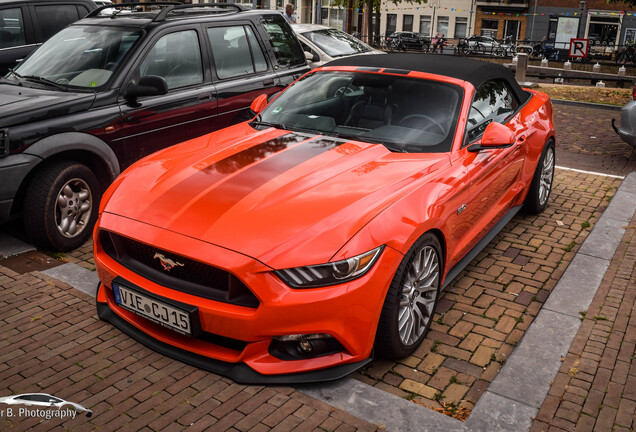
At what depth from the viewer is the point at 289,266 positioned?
10.8 ft

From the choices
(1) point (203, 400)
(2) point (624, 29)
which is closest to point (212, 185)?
(1) point (203, 400)

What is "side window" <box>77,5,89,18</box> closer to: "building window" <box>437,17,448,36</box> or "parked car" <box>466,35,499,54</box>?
"parked car" <box>466,35,499,54</box>

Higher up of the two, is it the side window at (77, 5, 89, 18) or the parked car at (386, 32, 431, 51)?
the side window at (77, 5, 89, 18)

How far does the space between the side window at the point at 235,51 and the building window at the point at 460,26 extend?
48583 mm

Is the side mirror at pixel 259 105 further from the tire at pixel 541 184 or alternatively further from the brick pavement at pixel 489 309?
the tire at pixel 541 184

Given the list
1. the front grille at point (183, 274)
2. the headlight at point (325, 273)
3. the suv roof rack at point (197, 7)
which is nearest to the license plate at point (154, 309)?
the front grille at point (183, 274)

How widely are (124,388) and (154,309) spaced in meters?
0.48

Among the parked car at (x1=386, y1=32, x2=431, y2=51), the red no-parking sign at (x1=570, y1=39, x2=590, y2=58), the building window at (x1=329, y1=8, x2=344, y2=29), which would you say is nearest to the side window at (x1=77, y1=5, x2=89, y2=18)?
the red no-parking sign at (x1=570, y1=39, x2=590, y2=58)

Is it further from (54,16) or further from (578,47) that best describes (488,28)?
(54,16)

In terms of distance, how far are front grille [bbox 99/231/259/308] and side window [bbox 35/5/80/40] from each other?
22.8 feet

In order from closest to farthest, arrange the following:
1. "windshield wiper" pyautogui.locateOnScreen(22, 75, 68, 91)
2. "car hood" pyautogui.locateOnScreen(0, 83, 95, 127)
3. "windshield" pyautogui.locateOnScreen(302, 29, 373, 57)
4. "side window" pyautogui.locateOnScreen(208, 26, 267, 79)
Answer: "car hood" pyautogui.locateOnScreen(0, 83, 95, 127) → "windshield wiper" pyautogui.locateOnScreen(22, 75, 68, 91) → "side window" pyautogui.locateOnScreen(208, 26, 267, 79) → "windshield" pyautogui.locateOnScreen(302, 29, 373, 57)

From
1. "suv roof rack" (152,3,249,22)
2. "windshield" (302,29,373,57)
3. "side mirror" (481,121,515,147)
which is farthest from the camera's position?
"windshield" (302,29,373,57)

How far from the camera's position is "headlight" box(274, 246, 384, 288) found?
3295mm

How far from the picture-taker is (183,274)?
3537 millimetres
